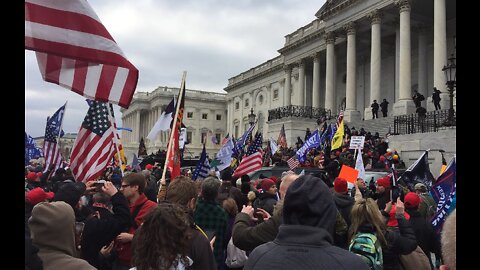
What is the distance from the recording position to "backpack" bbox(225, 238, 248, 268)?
5.34 meters

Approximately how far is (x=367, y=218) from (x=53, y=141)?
11.1 m

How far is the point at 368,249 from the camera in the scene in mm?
3768

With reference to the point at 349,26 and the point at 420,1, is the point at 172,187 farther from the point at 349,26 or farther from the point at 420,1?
the point at 349,26

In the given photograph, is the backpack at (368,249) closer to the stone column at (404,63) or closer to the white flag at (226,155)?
the white flag at (226,155)

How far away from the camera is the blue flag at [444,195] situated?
6.00m

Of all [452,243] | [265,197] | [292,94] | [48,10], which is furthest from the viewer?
[292,94]

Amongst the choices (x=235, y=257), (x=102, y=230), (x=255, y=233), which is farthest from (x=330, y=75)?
(x=102, y=230)

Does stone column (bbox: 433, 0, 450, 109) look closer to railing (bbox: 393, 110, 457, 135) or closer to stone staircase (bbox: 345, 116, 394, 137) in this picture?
railing (bbox: 393, 110, 457, 135)

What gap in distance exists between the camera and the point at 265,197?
6.64 m

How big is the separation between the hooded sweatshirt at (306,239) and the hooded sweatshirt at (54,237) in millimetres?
1242

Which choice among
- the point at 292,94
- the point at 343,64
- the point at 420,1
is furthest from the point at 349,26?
the point at 292,94

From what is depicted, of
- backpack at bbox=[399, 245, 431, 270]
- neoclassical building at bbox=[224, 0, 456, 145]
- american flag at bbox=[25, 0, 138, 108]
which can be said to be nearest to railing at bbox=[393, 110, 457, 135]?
neoclassical building at bbox=[224, 0, 456, 145]

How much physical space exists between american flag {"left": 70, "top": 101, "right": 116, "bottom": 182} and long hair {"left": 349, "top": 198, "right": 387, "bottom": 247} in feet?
16.0
